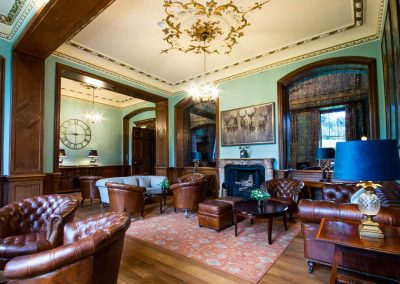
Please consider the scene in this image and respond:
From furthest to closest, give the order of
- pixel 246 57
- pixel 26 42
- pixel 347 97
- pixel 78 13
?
1. pixel 347 97
2. pixel 246 57
3. pixel 26 42
4. pixel 78 13

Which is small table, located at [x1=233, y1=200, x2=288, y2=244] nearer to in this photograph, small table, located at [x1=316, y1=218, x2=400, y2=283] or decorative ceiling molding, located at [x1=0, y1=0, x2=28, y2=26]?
small table, located at [x1=316, y1=218, x2=400, y2=283]

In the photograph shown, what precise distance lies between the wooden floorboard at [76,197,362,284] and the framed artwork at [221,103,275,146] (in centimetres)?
314

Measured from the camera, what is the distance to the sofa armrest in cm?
195

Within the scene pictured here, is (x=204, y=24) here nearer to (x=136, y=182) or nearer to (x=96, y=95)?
(x=136, y=182)

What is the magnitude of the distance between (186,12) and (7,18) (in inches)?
123

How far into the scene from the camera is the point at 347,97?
24.6 feet

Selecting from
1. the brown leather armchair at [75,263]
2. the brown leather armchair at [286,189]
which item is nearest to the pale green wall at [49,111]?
the brown leather armchair at [75,263]

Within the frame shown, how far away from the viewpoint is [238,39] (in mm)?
4629

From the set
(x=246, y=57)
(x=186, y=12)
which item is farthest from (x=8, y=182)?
(x=246, y=57)

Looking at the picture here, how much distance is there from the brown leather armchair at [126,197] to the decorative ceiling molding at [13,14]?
3359mm

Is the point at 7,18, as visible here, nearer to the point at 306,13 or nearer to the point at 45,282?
the point at 45,282

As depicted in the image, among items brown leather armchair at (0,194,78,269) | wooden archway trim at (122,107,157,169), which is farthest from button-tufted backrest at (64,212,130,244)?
wooden archway trim at (122,107,157,169)

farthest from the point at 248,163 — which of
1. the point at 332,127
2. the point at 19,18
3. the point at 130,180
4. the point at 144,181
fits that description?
the point at 19,18

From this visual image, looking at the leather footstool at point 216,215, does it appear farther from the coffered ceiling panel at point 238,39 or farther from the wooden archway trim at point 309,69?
the coffered ceiling panel at point 238,39
